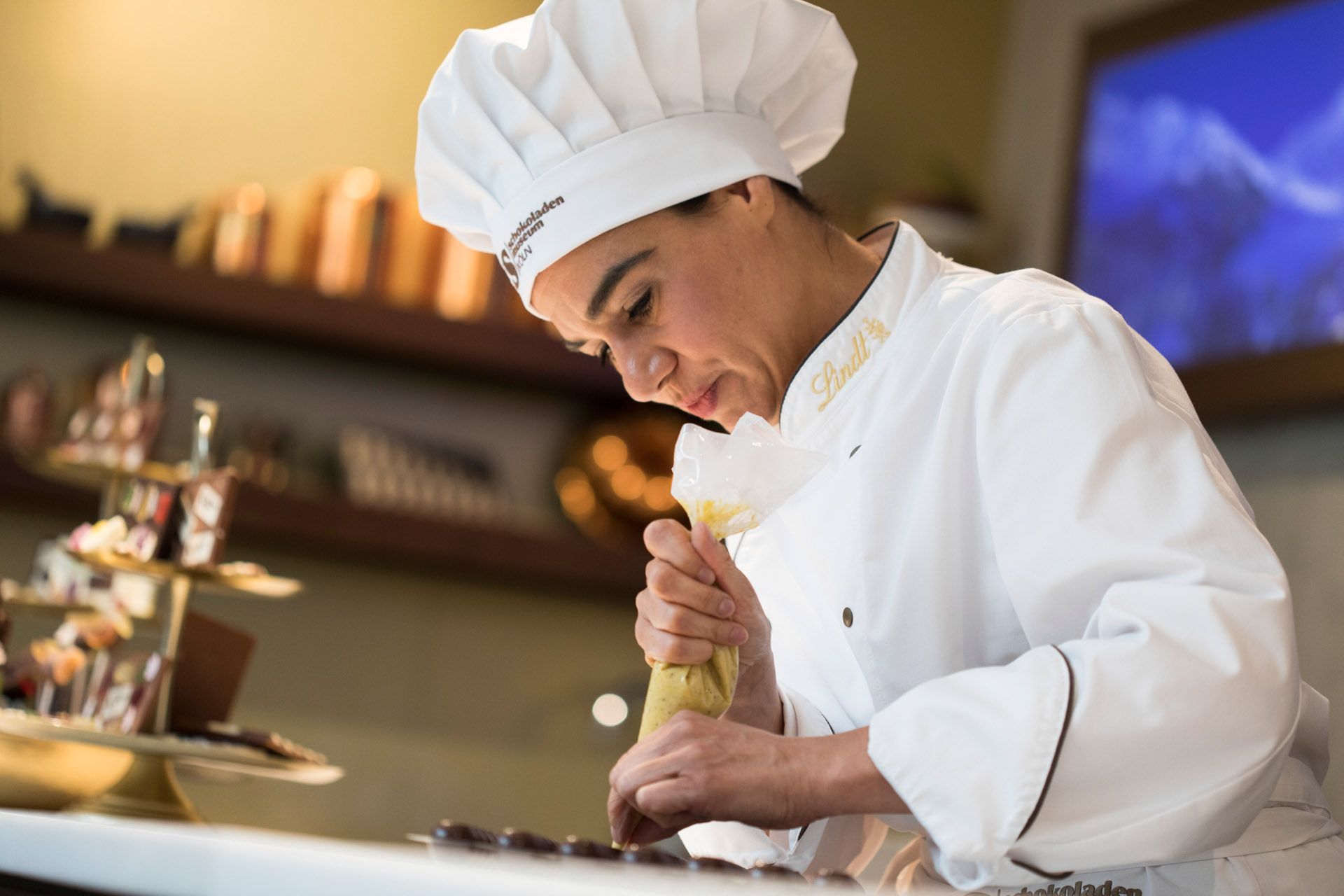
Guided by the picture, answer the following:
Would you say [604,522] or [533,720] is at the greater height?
[604,522]

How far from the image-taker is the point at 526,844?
2.90ft

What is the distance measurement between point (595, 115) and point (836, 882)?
93 cm

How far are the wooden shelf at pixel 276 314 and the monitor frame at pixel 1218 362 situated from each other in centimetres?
130

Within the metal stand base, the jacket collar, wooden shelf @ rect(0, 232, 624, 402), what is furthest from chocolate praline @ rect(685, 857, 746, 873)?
wooden shelf @ rect(0, 232, 624, 402)

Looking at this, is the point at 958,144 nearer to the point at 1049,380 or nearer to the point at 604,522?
the point at 604,522

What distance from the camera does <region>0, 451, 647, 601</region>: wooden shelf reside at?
3043 mm

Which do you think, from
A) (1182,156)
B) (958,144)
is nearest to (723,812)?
(1182,156)

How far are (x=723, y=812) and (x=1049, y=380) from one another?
1.40ft

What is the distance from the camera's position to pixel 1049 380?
1.12m

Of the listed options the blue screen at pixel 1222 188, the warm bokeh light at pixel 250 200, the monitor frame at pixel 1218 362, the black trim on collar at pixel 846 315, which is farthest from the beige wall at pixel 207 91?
the black trim on collar at pixel 846 315

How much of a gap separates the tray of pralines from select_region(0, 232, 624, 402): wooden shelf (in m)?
2.41

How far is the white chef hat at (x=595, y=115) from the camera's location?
4.76 feet

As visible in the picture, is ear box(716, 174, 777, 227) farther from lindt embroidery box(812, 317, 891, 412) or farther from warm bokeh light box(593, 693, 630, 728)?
warm bokeh light box(593, 693, 630, 728)

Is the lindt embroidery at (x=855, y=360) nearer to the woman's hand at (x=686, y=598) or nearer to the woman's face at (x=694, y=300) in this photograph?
the woman's face at (x=694, y=300)
